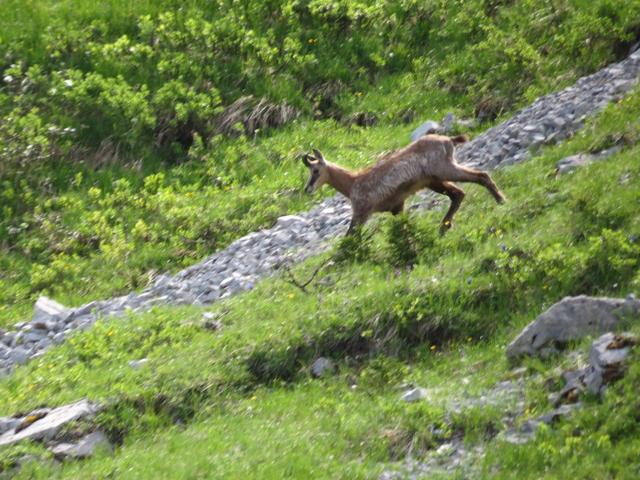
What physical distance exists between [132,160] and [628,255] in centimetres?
1022

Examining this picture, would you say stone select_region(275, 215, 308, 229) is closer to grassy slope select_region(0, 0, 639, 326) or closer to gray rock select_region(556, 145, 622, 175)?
grassy slope select_region(0, 0, 639, 326)

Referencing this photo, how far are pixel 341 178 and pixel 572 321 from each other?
19.4 ft

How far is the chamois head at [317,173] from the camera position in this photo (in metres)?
16.6

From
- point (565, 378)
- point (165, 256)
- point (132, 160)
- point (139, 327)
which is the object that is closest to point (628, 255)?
point (565, 378)

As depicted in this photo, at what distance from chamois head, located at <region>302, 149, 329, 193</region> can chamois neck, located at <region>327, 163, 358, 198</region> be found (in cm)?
8

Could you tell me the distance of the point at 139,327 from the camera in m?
14.1

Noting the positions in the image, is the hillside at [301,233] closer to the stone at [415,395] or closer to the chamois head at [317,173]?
the stone at [415,395]

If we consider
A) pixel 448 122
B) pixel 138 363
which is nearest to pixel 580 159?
pixel 448 122

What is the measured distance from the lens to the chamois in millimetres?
14797

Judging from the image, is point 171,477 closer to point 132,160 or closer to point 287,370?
point 287,370

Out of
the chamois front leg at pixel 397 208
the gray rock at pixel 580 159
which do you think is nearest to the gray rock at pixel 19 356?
the chamois front leg at pixel 397 208

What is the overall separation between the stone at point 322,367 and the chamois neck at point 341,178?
13.1 feet

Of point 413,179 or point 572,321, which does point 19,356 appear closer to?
point 413,179

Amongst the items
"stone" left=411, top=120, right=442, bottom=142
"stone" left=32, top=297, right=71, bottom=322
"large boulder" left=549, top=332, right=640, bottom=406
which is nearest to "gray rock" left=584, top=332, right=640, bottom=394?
"large boulder" left=549, top=332, right=640, bottom=406
